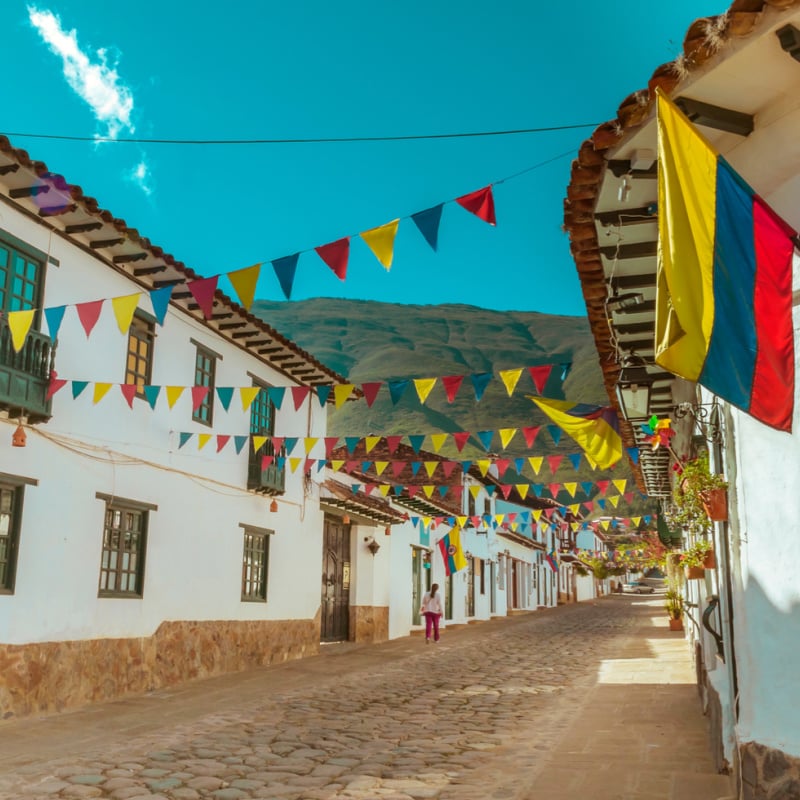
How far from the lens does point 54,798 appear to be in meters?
5.70

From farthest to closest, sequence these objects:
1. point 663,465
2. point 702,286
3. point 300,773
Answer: point 663,465 < point 300,773 < point 702,286

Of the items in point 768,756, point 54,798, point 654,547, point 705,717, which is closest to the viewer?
point 768,756

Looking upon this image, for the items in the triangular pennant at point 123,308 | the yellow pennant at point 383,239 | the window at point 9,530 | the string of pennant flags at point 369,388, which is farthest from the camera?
the window at point 9,530

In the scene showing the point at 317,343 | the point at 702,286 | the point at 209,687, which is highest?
the point at 317,343

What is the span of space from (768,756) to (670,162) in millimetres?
3111

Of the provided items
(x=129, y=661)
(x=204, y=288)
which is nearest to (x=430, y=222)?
(x=204, y=288)

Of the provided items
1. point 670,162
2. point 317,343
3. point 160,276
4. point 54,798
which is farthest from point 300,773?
point 317,343

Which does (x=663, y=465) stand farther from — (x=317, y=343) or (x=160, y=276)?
(x=317, y=343)

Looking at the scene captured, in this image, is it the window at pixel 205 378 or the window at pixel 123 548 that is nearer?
the window at pixel 123 548

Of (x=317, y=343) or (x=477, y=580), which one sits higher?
(x=317, y=343)

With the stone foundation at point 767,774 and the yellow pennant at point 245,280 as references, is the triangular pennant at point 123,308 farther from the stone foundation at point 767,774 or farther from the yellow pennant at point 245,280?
the stone foundation at point 767,774

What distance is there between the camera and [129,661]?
37.0ft

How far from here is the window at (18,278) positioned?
9352 millimetres

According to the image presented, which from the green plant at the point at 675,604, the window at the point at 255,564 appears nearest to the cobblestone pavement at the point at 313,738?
the window at the point at 255,564
